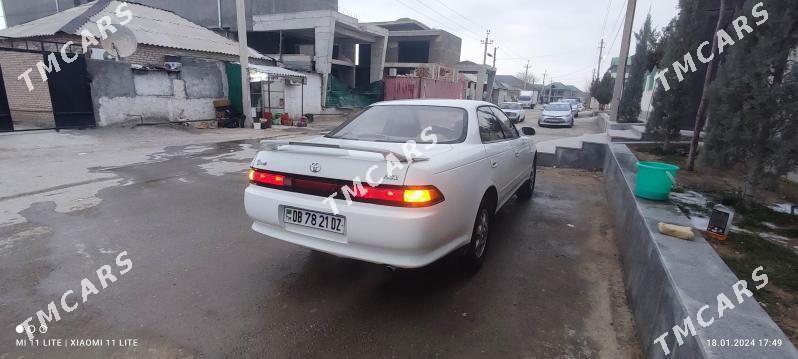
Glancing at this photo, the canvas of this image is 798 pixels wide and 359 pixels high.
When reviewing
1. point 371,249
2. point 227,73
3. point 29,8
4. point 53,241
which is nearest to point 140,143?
point 227,73

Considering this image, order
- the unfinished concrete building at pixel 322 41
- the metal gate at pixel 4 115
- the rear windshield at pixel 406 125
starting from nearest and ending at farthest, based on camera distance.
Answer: the rear windshield at pixel 406 125 → the metal gate at pixel 4 115 → the unfinished concrete building at pixel 322 41

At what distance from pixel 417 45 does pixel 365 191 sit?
36.1 meters

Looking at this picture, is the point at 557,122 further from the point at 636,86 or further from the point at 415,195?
the point at 415,195

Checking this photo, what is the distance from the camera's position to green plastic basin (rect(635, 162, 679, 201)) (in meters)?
3.45

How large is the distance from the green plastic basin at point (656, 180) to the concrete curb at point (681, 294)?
0.45 feet

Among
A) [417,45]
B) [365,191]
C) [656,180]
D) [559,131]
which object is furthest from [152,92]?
[417,45]

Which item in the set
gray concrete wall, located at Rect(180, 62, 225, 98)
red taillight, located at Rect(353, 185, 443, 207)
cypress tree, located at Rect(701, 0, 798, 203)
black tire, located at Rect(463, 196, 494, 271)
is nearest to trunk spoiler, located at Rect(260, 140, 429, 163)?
red taillight, located at Rect(353, 185, 443, 207)

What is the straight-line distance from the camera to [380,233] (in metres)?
2.42

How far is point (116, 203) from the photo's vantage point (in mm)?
4977

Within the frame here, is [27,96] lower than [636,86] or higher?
lower

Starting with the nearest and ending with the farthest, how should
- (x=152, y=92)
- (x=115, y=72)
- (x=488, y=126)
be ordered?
(x=488, y=126) < (x=115, y=72) < (x=152, y=92)

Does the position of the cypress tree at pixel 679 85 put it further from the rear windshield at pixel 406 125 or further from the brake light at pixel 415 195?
the brake light at pixel 415 195

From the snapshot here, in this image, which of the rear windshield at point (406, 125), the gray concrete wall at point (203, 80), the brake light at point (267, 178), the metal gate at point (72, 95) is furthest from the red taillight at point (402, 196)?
the gray concrete wall at point (203, 80)

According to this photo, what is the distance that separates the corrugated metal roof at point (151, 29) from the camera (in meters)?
15.4
